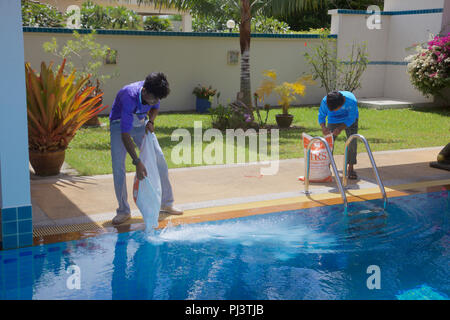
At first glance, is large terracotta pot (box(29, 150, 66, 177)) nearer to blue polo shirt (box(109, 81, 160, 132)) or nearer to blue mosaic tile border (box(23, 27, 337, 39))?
blue polo shirt (box(109, 81, 160, 132))

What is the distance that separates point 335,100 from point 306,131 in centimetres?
547

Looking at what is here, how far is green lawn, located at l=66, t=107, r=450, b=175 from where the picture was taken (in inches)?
367

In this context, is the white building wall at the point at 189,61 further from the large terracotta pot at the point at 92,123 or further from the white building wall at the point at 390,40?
the large terracotta pot at the point at 92,123

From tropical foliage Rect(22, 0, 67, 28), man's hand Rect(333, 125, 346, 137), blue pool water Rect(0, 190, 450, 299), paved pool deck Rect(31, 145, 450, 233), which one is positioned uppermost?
tropical foliage Rect(22, 0, 67, 28)

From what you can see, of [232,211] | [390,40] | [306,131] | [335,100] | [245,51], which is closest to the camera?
[232,211]

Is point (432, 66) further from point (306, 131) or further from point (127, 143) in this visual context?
point (127, 143)

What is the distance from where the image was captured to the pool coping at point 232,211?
5.46 metres

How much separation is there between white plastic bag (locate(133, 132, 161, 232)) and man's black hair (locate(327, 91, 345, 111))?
278 cm

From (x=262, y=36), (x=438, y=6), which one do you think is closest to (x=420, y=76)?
(x=438, y=6)

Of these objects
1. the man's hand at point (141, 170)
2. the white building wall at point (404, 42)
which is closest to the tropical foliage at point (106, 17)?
the white building wall at point (404, 42)

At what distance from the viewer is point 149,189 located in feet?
18.6

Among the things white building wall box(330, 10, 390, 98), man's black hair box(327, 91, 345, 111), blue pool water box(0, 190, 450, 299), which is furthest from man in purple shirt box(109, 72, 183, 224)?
white building wall box(330, 10, 390, 98)

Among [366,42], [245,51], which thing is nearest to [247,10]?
[245,51]
